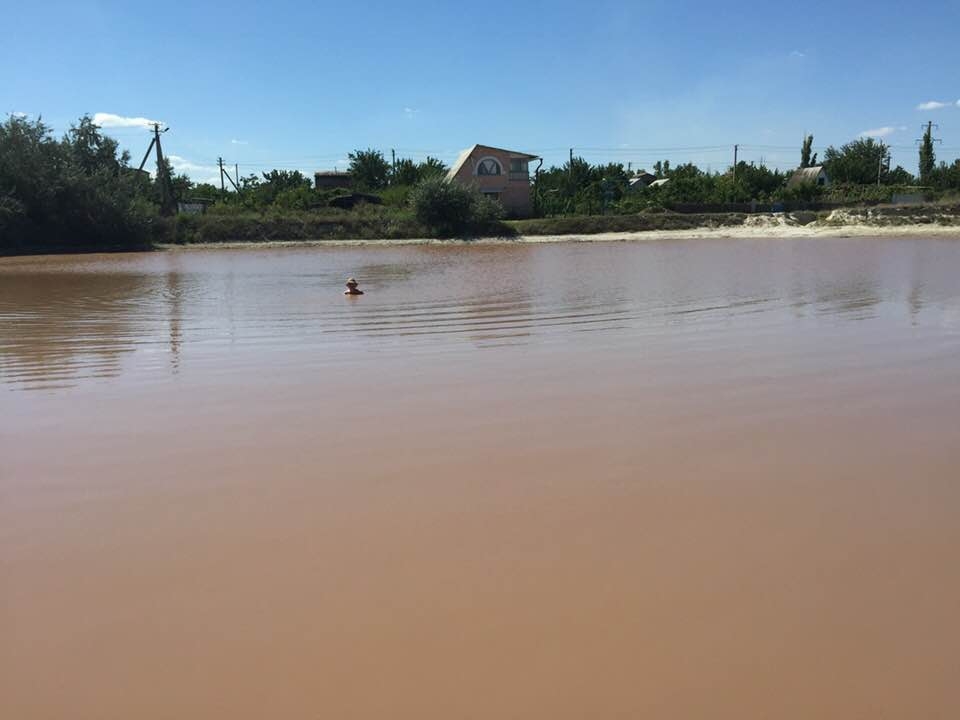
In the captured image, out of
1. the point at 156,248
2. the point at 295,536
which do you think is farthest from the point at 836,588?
the point at 156,248

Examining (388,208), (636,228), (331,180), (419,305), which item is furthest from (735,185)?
(419,305)

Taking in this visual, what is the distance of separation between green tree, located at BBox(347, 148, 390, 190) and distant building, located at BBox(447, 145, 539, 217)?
54.4ft

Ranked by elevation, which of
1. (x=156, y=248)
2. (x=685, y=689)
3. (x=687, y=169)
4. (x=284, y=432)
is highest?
(x=687, y=169)

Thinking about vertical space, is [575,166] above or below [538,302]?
above

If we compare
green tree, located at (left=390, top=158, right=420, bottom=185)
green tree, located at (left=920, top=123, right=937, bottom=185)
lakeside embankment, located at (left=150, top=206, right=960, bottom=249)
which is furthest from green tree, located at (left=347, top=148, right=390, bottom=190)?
green tree, located at (left=920, top=123, right=937, bottom=185)

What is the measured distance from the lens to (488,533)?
379 centimetres

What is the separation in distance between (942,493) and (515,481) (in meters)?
2.27

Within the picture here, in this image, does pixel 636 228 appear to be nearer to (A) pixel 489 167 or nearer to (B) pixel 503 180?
(B) pixel 503 180

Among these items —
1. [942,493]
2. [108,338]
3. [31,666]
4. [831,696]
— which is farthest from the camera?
[108,338]

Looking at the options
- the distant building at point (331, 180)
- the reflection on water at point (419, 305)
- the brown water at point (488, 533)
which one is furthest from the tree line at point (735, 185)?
the brown water at point (488, 533)

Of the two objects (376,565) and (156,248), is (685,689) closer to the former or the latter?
(376,565)

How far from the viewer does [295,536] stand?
150 inches

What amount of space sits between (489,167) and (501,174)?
1037mm

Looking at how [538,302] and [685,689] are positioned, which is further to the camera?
[538,302]
